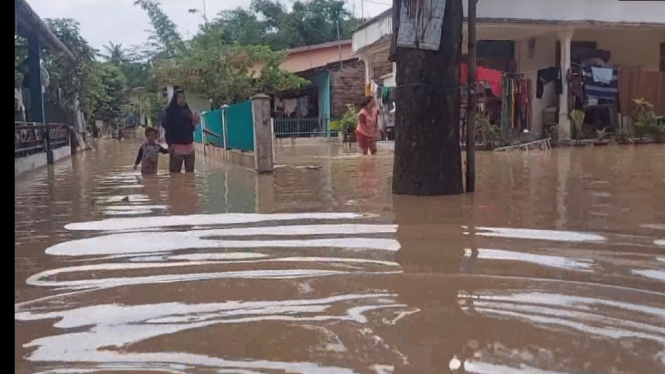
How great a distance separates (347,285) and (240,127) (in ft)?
32.0

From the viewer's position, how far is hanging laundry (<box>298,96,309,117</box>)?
32.0 m

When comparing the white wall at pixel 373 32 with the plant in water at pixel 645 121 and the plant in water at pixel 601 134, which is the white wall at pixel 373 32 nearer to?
the plant in water at pixel 601 134

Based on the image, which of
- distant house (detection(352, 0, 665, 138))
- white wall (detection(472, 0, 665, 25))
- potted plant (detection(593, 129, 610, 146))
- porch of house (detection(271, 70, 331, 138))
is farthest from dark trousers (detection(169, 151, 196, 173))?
porch of house (detection(271, 70, 331, 138))

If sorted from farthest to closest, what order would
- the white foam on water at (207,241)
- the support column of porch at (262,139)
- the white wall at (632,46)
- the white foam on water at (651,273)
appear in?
1. the white wall at (632,46)
2. the support column of porch at (262,139)
3. the white foam on water at (207,241)
4. the white foam on water at (651,273)

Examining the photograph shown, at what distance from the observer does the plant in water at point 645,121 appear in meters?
17.6

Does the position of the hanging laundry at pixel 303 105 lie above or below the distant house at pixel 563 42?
below

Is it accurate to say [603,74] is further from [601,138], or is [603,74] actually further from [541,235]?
[541,235]

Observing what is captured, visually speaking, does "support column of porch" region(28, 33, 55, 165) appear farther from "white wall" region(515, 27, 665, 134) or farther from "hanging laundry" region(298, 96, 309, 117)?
"hanging laundry" region(298, 96, 309, 117)

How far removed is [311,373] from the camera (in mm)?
2561

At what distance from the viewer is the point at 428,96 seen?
6.75m

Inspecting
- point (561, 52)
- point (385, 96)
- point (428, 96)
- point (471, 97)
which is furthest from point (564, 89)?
point (428, 96)

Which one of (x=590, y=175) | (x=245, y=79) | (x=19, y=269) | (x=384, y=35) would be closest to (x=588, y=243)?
(x=19, y=269)

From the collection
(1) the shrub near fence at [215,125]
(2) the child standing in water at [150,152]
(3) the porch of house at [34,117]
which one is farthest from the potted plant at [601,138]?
(3) the porch of house at [34,117]

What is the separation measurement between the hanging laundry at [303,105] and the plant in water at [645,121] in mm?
16673
